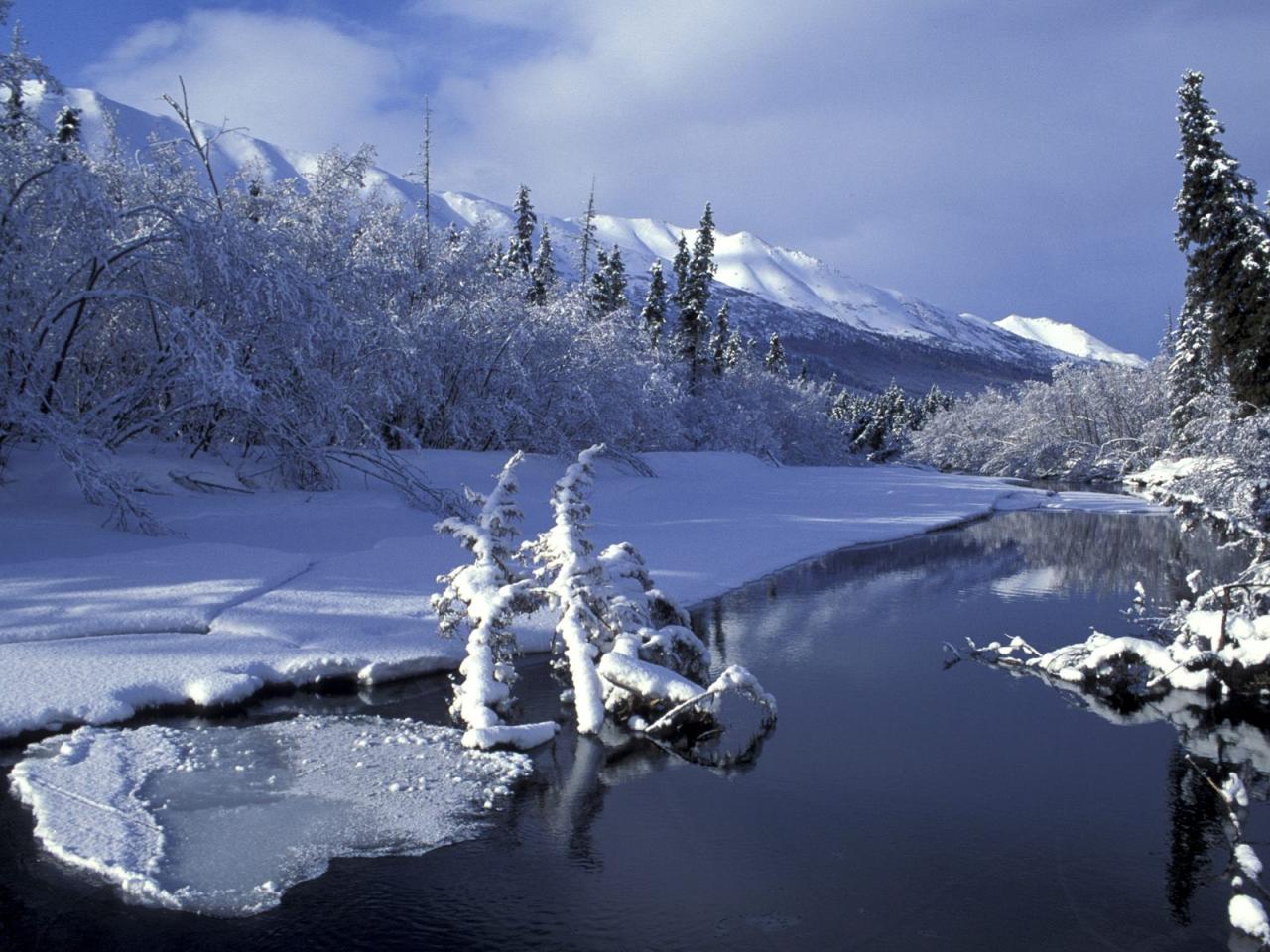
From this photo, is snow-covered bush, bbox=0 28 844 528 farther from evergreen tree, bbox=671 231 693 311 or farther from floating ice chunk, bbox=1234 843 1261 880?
evergreen tree, bbox=671 231 693 311

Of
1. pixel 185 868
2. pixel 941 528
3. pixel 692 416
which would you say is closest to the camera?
pixel 185 868

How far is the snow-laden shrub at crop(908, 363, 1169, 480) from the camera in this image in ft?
179

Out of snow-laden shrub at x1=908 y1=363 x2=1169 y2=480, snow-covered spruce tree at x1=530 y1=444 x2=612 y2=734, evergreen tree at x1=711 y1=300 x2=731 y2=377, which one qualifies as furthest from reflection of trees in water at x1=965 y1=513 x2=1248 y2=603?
evergreen tree at x1=711 y1=300 x2=731 y2=377

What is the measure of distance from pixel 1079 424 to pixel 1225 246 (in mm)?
38896

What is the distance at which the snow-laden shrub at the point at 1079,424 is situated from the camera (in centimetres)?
5466

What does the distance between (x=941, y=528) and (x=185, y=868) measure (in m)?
24.2

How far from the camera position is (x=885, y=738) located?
29.4ft

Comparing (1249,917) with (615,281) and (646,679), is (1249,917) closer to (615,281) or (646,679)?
(646,679)

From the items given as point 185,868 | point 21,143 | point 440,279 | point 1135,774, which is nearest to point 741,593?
point 1135,774

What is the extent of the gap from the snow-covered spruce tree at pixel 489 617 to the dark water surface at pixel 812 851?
439mm

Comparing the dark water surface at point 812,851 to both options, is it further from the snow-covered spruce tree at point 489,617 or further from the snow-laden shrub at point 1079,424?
the snow-laden shrub at point 1079,424

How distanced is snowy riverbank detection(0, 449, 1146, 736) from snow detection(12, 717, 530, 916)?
825 mm

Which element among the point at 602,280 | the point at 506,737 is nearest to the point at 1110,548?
the point at 506,737

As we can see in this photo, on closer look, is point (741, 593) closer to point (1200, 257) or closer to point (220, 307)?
point (220, 307)
